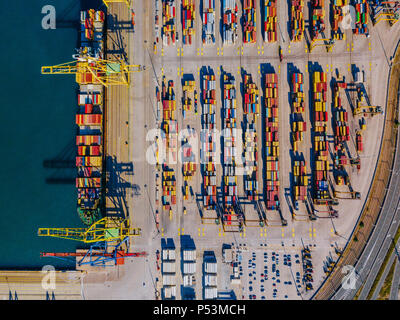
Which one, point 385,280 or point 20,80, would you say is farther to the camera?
point 20,80

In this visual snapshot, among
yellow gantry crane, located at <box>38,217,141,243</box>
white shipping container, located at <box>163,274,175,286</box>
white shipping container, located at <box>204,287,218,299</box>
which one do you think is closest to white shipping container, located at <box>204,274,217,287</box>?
white shipping container, located at <box>204,287,218,299</box>

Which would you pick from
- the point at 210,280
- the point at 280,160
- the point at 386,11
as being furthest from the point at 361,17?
the point at 210,280

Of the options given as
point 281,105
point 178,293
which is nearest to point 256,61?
point 281,105

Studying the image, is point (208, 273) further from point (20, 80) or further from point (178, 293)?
point (20, 80)

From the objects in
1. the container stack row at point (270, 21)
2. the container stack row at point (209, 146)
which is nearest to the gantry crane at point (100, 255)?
the container stack row at point (209, 146)

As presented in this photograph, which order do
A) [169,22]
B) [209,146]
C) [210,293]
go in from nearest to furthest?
[210,293] → [209,146] → [169,22]

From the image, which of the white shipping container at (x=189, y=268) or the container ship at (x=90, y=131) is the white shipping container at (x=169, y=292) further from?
the container ship at (x=90, y=131)

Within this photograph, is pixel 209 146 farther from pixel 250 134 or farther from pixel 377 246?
pixel 377 246
